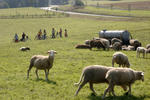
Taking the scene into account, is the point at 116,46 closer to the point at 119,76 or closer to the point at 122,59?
the point at 122,59

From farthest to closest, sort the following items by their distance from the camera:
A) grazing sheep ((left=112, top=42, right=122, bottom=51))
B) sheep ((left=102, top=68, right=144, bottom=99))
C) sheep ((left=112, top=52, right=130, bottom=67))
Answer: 1. grazing sheep ((left=112, top=42, right=122, bottom=51))
2. sheep ((left=112, top=52, right=130, bottom=67))
3. sheep ((left=102, top=68, right=144, bottom=99))

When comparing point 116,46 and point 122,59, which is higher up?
point 122,59

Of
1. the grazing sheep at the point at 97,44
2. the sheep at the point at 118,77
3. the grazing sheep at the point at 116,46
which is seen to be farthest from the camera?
the grazing sheep at the point at 97,44

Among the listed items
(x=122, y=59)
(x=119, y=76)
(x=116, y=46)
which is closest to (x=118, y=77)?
(x=119, y=76)

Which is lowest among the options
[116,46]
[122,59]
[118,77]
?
[116,46]

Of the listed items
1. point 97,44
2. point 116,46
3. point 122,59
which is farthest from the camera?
point 97,44

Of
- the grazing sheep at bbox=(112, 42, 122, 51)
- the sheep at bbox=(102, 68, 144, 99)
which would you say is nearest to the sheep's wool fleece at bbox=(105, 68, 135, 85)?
the sheep at bbox=(102, 68, 144, 99)

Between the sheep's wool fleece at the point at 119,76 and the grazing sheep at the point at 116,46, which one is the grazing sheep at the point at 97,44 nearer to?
the grazing sheep at the point at 116,46

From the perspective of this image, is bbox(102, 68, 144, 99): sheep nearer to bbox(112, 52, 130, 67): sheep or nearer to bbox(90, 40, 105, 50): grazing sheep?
bbox(112, 52, 130, 67): sheep

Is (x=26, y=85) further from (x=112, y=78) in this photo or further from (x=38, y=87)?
(x=112, y=78)

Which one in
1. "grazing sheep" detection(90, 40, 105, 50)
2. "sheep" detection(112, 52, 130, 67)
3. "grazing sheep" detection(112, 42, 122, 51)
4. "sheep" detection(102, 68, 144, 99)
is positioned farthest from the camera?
"grazing sheep" detection(90, 40, 105, 50)

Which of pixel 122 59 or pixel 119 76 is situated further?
pixel 122 59

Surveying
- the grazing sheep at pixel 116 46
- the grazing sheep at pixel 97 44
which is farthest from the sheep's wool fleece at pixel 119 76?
the grazing sheep at pixel 97 44

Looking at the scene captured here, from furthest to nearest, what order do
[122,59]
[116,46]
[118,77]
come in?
[116,46] → [122,59] → [118,77]
